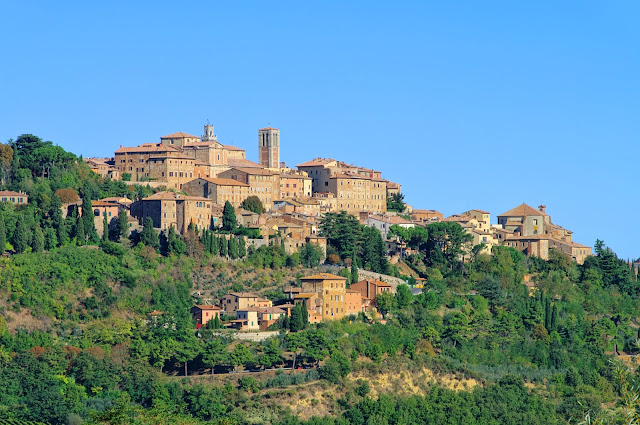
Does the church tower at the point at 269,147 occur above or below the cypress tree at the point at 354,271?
above

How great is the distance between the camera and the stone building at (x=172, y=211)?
211 ft

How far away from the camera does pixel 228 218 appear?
217 ft

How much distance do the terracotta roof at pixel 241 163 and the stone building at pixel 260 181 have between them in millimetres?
1999

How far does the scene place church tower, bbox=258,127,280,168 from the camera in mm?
83062

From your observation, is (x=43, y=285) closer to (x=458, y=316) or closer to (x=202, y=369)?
(x=202, y=369)

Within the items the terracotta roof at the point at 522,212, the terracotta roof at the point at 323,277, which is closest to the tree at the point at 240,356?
the terracotta roof at the point at 323,277

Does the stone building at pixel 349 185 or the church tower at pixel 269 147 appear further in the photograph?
the church tower at pixel 269 147

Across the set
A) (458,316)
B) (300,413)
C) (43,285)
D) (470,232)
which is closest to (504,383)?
(458,316)

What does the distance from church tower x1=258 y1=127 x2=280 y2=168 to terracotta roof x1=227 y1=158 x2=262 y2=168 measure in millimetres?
3000

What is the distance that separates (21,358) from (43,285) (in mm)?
6071

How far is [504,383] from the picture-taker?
2375 inches

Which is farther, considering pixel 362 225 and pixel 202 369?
pixel 362 225

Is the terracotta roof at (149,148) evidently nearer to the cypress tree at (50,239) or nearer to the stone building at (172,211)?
the stone building at (172,211)

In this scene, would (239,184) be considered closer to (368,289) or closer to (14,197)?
(368,289)
